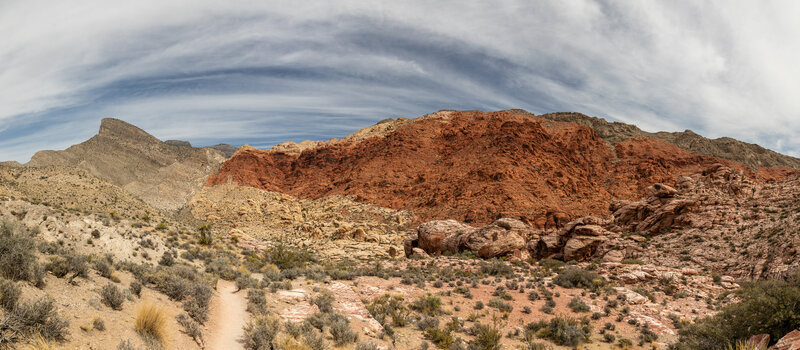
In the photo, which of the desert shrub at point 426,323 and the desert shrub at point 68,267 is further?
the desert shrub at point 426,323

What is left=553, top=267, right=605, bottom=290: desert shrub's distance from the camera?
638 inches

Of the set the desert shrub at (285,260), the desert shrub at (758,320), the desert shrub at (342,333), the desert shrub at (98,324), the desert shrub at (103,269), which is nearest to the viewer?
the desert shrub at (98,324)

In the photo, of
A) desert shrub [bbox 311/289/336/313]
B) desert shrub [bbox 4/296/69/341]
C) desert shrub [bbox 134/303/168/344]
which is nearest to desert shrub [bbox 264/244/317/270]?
desert shrub [bbox 311/289/336/313]

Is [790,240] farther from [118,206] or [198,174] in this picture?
[198,174]

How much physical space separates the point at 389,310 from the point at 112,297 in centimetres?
754

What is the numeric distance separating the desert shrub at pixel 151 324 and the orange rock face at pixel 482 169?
37.1 m

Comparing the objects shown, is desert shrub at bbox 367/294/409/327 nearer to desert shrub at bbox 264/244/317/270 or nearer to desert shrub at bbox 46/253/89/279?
desert shrub at bbox 46/253/89/279

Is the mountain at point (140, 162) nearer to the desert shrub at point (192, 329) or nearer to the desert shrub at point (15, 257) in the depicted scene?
the desert shrub at point (15, 257)

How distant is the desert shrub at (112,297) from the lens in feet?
23.0

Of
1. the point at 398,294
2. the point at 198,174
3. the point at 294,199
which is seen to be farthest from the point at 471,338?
the point at 198,174

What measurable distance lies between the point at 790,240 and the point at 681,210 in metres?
7.87

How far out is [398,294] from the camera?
553 inches

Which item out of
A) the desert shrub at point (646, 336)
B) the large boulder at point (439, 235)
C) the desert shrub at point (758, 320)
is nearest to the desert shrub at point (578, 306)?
the desert shrub at point (646, 336)

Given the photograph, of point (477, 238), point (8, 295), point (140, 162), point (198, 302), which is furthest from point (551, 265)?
point (140, 162)
